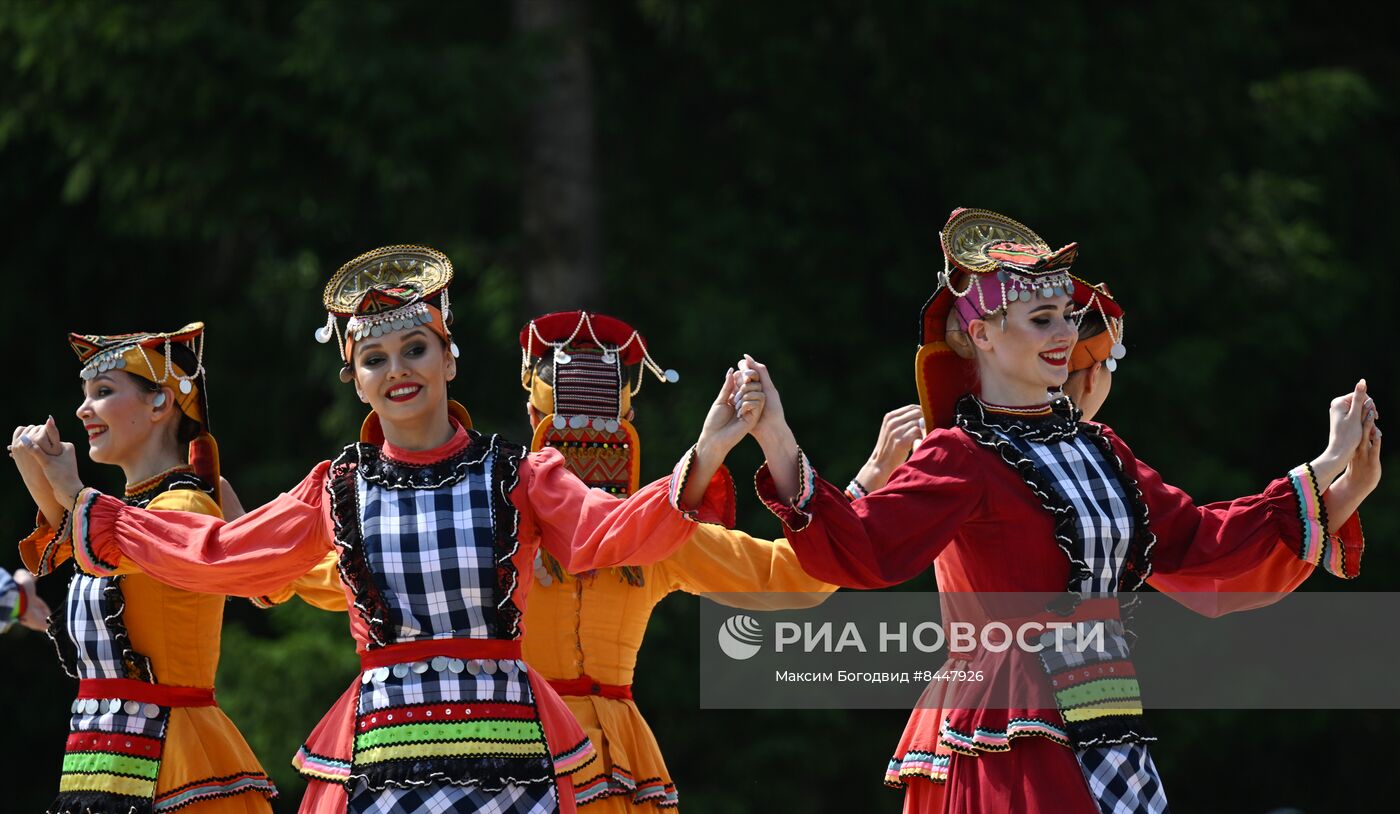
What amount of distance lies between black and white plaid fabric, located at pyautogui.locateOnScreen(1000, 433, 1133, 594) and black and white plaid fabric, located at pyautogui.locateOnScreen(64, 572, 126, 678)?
234 centimetres

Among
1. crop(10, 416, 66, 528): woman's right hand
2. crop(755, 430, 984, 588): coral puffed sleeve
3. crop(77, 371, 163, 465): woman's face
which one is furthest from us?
crop(77, 371, 163, 465): woman's face

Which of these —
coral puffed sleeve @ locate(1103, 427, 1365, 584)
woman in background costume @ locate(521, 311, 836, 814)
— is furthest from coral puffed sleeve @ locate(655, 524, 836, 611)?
coral puffed sleeve @ locate(1103, 427, 1365, 584)

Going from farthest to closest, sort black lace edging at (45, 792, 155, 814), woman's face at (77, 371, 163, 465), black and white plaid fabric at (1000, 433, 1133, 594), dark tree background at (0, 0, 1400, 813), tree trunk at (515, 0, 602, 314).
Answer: tree trunk at (515, 0, 602, 314)
dark tree background at (0, 0, 1400, 813)
woman's face at (77, 371, 163, 465)
black lace edging at (45, 792, 155, 814)
black and white plaid fabric at (1000, 433, 1133, 594)

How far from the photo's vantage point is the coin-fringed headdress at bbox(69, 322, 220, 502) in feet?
18.0

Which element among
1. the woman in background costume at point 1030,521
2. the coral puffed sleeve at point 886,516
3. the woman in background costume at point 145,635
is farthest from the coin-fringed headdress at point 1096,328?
the woman in background costume at point 145,635

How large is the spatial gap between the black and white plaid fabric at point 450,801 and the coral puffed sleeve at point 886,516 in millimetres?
773

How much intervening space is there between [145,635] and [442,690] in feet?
4.08

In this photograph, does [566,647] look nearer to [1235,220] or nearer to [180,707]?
[180,707]

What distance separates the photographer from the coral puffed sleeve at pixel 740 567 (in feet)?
16.8

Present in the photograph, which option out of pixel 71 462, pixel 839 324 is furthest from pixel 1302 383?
pixel 71 462

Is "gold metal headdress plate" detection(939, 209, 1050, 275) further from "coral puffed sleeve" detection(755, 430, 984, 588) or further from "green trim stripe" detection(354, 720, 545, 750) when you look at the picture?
"green trim stripe" detection(354, 720, 545, 750)

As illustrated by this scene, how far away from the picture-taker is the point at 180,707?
208 inches

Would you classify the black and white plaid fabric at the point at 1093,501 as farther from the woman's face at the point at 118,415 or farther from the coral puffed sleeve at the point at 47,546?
the woman's face at the point at 118,415

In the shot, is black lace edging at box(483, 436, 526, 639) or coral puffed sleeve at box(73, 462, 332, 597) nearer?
black lace edging at box(483, 436, 526, 639)
